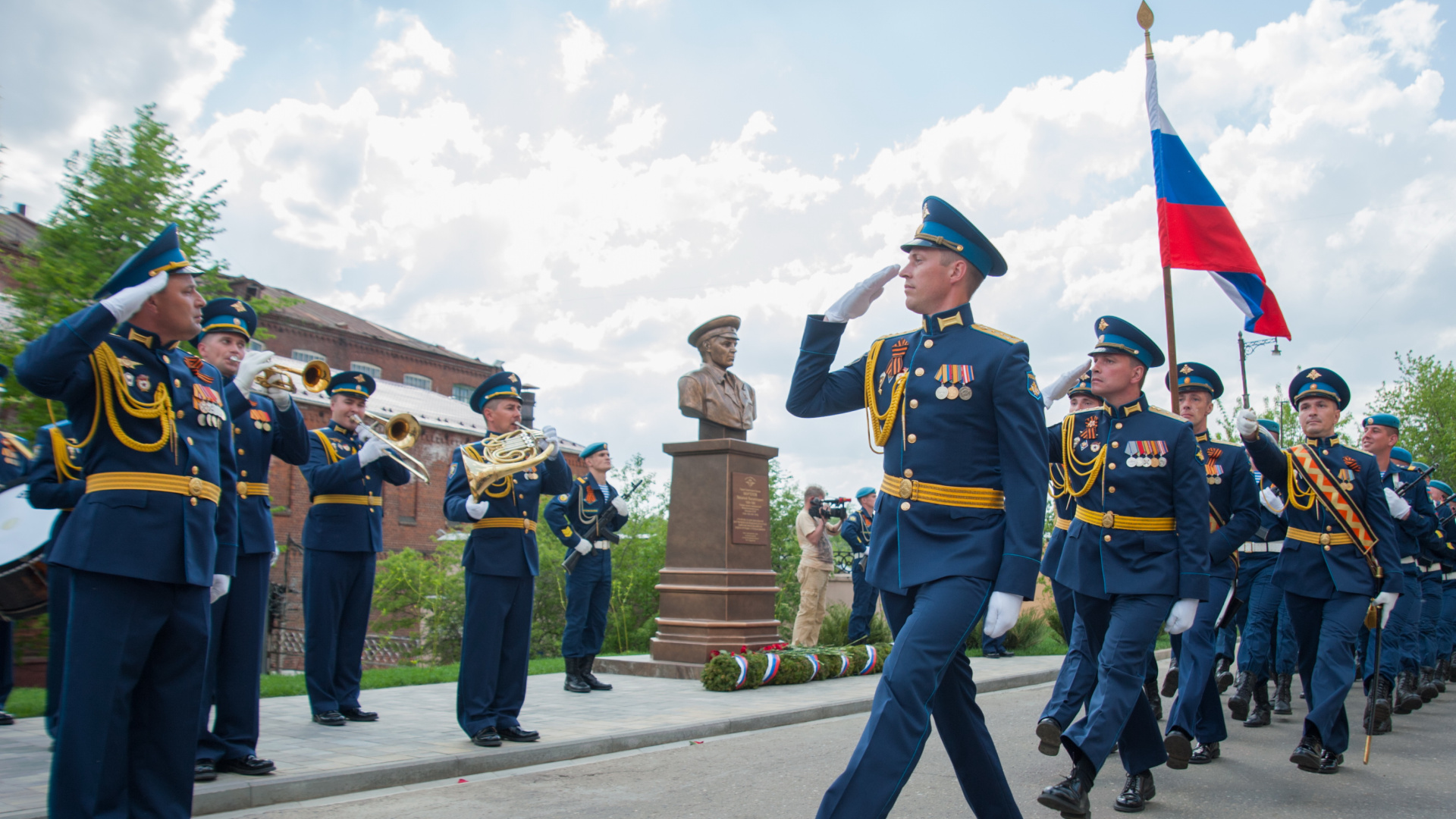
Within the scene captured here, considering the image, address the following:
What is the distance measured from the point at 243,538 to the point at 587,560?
4.58 meters

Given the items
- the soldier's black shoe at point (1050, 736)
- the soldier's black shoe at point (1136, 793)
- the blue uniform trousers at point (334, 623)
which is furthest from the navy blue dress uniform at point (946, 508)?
the blue uniform trousers at point (334, 623)

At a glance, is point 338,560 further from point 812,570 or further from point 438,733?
point 812,570

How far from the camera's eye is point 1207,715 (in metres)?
6.46

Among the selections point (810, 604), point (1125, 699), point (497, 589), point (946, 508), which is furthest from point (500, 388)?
point (810, 604)

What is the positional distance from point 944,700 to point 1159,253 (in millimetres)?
6271

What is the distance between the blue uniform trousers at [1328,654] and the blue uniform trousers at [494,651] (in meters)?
4.78

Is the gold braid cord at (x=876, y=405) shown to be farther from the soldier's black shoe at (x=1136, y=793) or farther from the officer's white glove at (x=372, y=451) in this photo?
the officer's white glove at (x=372, y=451)

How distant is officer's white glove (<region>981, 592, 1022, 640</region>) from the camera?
3.43m

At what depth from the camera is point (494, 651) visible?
664cm

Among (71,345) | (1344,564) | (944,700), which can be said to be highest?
(71,345)

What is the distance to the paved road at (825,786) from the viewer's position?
5055 mm

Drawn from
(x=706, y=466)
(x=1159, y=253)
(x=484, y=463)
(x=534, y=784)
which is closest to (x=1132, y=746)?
(x=534, y=784)

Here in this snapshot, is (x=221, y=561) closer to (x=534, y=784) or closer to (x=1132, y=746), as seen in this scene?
(x=534, y=784)

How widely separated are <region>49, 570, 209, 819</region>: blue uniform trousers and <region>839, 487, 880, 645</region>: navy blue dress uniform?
10828 millimetres
